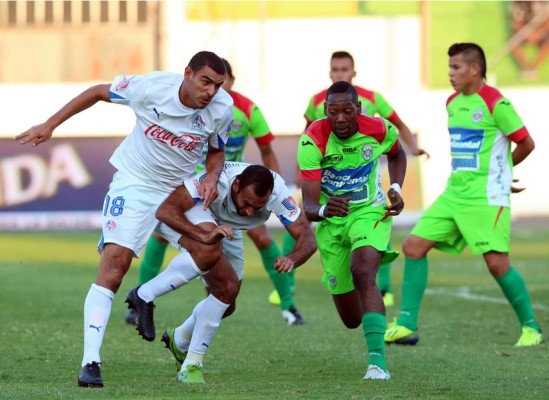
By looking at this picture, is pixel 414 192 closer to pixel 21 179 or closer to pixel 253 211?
pixel 21 179

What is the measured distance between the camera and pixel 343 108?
7.68 m

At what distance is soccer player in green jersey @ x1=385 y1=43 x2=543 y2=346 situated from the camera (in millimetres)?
9633

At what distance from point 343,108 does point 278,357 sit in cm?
209

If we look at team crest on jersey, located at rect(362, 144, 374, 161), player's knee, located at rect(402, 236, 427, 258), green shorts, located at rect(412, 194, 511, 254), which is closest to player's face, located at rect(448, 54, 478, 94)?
green shorts, located at rect(412, 194, 511, 254)

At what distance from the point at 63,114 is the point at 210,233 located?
1.14 metres

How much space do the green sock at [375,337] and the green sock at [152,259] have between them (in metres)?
3.92

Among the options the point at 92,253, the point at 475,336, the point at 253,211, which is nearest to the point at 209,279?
the point at 253,211

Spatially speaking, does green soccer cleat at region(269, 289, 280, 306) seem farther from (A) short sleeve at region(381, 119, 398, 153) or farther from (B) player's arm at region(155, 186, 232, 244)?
(B) player's arm at region(155, 186, 232, 244)

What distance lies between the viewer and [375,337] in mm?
7602

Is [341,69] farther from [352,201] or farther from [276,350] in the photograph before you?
[352,201]

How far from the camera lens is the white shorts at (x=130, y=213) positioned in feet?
24.7

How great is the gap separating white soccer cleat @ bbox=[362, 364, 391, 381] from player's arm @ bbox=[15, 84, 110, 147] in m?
2.33

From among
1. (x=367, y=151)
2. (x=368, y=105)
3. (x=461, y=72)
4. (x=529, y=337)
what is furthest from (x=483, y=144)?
(x=368, y=105)

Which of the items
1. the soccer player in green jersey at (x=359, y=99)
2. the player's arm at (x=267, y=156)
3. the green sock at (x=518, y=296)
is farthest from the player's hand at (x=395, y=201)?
the player's arm at (x=267, y=156)
